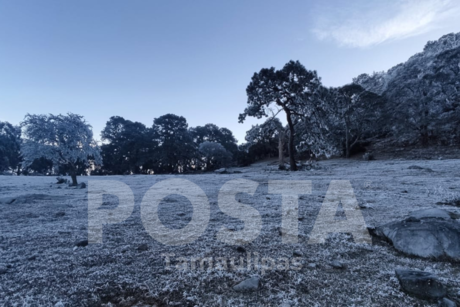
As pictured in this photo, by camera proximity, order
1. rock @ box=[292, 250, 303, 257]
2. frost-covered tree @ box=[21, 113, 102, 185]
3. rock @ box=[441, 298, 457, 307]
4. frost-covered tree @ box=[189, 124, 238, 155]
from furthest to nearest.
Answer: frost-covered tree @ box=[189, 124, 238, 155]
frost-covered tree @ box=[21, 113, 102, 185]
rock @ box=[292, 250, 303, 257]
rock @ box=[441, 298, 457, 307]

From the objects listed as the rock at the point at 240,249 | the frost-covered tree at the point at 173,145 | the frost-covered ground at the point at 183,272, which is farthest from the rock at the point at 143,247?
the frost-covered tree at the point at 173,145

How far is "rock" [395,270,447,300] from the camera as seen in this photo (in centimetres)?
206

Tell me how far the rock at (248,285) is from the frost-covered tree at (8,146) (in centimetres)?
4611

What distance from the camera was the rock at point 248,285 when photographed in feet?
7.70

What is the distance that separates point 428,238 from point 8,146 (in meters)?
50.5

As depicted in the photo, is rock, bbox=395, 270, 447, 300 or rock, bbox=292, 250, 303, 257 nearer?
rock, bbox=395, 270, 447, 300

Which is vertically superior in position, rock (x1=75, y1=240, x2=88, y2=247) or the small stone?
rock (x1=75, y1=240, x2=88, y2=247)

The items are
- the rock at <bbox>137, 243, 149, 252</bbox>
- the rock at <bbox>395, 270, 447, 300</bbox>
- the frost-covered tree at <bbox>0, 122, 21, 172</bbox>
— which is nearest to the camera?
the rock at <bbox>395, 270, 447, 300</bbox>

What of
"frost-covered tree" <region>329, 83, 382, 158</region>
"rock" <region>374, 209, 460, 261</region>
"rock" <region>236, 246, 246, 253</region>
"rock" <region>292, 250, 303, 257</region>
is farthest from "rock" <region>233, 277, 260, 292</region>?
"frost-covered tree" <region>329, 83, 382, 158</region>

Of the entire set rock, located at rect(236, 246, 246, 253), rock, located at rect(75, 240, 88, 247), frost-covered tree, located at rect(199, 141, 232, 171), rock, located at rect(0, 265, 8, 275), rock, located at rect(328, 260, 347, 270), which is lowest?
rock, located at rect(328, 260, 347, 270)

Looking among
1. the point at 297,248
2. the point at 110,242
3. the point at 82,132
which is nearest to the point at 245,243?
the point at 297,248

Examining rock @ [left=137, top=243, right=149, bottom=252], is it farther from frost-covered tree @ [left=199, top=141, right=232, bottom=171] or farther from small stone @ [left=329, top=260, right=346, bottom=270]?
frost-covered tree @ [left=199, top=141, right=232, bottom=171]

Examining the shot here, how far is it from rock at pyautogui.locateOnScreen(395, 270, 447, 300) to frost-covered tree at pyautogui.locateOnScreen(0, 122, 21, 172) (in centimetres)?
4745

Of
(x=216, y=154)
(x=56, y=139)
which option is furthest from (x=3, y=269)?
(x=216, y=154)
